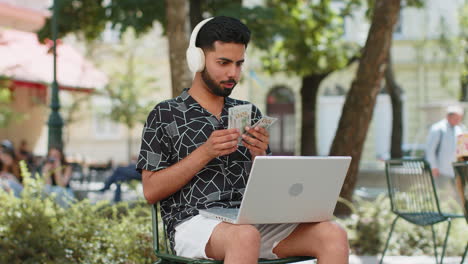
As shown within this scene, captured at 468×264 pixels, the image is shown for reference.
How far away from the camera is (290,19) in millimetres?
15695

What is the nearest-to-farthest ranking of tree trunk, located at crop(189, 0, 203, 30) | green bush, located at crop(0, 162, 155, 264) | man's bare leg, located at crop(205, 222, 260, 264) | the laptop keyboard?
1. man's bare leg, located at crop(205, 222, 260, 264)
2. the laptop keyboard
3. green bush, located at crop(0, 162, 155, 264)
4. tree trunk, located at crop(189, 0, 203, 30)

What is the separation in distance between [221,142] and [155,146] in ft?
1.29

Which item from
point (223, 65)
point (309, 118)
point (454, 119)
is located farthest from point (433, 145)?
point (223, 65)

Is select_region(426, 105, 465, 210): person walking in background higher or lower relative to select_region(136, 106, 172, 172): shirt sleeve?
lower

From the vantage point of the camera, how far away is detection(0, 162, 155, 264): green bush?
18.5 feet

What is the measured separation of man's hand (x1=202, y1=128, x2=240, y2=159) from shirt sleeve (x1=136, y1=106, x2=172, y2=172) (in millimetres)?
306

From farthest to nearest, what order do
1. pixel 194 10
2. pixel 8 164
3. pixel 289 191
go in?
pixel 194 10, pixel 8 164, pixel 289 191

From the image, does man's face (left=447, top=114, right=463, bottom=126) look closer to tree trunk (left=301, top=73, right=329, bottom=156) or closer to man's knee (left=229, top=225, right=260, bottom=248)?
tree trunk (left=301, top=73, right=329, bottom=156)

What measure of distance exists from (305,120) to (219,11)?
6.36 meters

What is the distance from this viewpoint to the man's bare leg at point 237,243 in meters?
2.97

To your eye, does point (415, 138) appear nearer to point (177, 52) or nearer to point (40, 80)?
point (40, 80)

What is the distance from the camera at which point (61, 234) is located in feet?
19.3

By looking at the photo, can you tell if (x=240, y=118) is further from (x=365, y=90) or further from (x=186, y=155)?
(x=365, y=90)

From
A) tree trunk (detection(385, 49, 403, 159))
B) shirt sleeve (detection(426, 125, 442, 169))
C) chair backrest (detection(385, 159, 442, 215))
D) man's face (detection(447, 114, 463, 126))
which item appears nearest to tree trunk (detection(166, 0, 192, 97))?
chair backrest (detection(385, 159, 442, 215))
